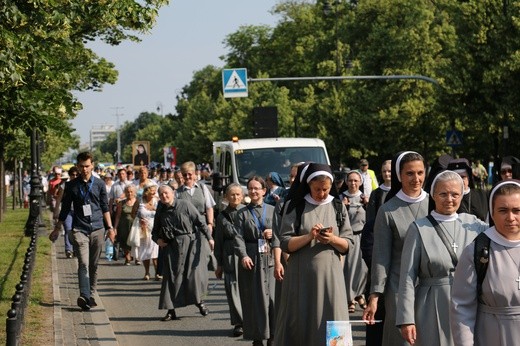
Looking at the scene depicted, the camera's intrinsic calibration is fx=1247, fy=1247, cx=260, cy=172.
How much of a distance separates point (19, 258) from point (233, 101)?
62.8 meters

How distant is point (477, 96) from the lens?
3781cm

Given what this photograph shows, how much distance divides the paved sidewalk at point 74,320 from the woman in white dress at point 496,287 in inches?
270

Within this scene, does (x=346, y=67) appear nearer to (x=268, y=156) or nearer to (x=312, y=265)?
(x=268, y=156)

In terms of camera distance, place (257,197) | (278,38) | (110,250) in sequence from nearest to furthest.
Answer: (257,197) → (110,250) → (278,38)

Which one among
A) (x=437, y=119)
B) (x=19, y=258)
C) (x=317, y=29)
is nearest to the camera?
→ (x=19, y=258)

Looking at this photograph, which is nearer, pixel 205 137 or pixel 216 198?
pixel 216 198

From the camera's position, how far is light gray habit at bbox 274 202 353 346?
29.4 ft

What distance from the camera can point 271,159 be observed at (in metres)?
24.9

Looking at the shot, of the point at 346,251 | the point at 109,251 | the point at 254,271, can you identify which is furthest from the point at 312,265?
the point at 109,251

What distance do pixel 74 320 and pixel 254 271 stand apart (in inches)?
110

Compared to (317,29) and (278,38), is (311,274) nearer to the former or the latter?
(317,29)

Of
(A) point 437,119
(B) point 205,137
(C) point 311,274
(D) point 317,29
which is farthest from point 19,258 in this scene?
(B) point 205,137

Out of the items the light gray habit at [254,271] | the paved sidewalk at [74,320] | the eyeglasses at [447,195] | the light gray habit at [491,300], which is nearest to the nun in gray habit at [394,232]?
the eyeglasses at [447,195]

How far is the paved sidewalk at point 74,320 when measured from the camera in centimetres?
1280
